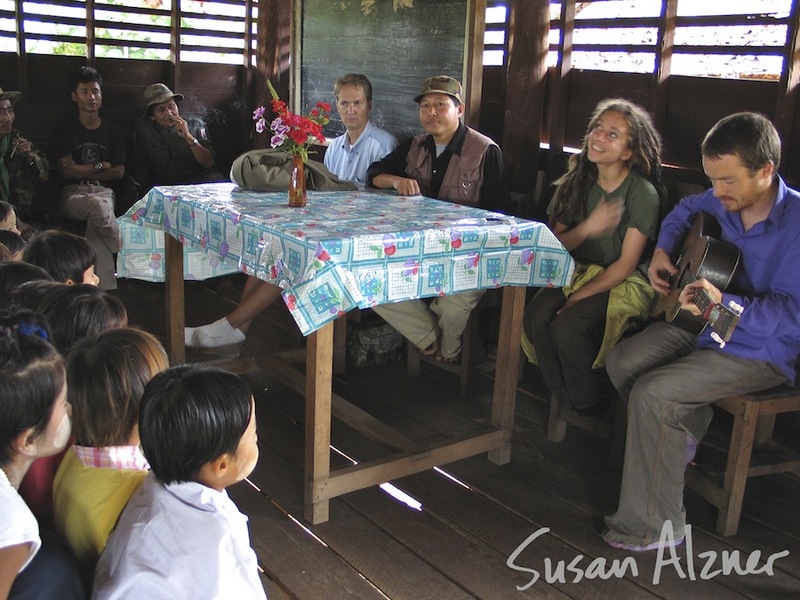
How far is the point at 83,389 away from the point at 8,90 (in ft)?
13.7

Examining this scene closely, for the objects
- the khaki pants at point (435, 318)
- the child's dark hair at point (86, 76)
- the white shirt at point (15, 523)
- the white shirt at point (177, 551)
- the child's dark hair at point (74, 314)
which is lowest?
the khaki pants at point (435, 318)

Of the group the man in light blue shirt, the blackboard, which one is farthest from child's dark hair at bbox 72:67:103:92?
Result: the man in light blue shirt

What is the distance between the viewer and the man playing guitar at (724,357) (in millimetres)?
2498

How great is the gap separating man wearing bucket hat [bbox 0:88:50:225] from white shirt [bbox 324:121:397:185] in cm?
189

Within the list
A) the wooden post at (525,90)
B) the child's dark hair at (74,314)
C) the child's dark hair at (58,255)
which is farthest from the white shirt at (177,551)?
the wooden post at (525,90)

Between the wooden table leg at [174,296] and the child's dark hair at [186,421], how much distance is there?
6.70 ft

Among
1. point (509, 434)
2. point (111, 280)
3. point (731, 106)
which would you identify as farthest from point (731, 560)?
point (111, 280)

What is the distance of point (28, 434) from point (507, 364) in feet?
6.35

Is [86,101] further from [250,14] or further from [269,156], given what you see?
[269,156]

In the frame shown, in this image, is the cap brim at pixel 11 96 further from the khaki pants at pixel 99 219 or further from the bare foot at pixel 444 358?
the bare foot at pixel 444 358

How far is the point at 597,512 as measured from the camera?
280 cm

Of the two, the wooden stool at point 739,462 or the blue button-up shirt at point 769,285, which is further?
the wooden stool at point 739,462

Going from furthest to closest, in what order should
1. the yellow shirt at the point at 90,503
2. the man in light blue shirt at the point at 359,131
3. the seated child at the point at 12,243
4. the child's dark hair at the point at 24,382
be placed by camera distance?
the man in light blue shirt at the point at 359,131, the seated child at the point at 12,243, the yellow shirt at the point at 90,503, the child's dark hair at the point at 24,382

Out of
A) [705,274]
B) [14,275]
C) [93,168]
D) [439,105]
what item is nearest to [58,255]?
[14,275]
